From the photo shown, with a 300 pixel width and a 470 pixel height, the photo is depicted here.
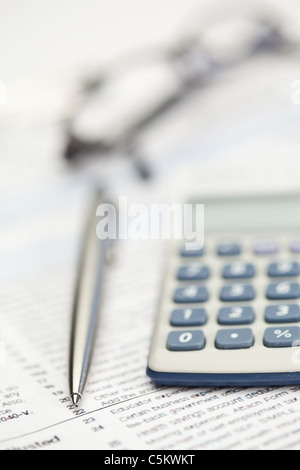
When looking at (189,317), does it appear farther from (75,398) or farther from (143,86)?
(143,86)

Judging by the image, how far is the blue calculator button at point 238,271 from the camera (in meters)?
0.34

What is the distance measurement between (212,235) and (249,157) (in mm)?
152

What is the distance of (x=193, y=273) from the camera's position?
0.35 meters

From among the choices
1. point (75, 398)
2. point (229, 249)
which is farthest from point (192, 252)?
point (75, 398)

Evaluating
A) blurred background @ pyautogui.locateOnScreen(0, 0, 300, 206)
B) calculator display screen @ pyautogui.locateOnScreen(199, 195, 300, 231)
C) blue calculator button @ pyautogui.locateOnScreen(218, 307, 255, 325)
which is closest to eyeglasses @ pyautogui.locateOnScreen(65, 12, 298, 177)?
blurred background @ pyautogui.locateOnScreen(0, 0, 300, 206)

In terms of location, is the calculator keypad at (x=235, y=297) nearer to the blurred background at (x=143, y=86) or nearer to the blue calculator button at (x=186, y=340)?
the blue calculator button at (x=186, y=340)

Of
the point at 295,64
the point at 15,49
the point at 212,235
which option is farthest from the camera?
the point at 15,49

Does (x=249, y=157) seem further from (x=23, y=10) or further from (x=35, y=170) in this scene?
(x=23, y=10)

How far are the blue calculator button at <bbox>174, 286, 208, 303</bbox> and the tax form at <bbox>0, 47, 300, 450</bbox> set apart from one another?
0.02 metres

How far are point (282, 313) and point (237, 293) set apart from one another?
0.03 meters

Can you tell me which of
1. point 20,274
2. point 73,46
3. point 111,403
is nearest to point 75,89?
point 73,46

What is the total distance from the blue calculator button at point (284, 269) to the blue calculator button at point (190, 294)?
38 mm

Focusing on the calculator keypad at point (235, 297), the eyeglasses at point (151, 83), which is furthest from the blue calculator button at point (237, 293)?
the eyeglasses at point (151, 83)

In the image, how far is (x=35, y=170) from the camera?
1.76ft
